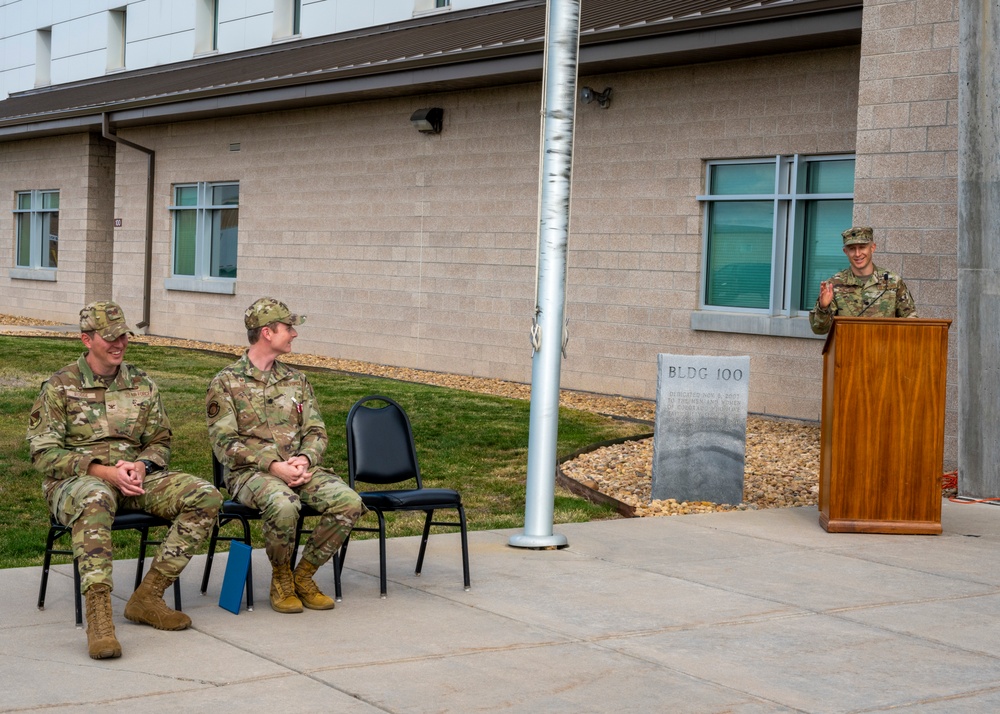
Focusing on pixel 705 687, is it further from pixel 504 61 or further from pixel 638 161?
pixel 504 61

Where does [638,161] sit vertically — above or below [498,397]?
above

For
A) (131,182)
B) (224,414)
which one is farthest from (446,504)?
(131,182)

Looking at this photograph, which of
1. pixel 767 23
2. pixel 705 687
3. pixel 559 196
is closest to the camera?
pixel 705 687

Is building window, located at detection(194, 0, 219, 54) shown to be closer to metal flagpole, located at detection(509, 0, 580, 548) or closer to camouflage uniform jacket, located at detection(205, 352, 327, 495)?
metal flagpole, located at detection(509, 0, 580, 548)

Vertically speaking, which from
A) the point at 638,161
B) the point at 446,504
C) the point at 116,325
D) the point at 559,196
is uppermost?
the point at 638,161

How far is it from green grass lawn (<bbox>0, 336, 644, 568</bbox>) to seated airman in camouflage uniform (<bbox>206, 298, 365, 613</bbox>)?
71.0 inches

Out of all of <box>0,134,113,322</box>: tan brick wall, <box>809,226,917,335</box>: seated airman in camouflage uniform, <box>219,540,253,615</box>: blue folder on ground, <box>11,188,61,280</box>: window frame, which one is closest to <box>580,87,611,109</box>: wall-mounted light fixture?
<box>809,226,917,335</box>: seated airman in camouflage uniform

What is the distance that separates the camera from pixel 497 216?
16.9m

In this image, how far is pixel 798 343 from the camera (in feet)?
44.6

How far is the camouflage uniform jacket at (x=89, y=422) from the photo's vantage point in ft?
19.2

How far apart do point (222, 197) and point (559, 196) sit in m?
15.6

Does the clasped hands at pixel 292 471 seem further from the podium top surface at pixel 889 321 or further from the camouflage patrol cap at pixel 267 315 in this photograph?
the podium top surface at pixel 889 321

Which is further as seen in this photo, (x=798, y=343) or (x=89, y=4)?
(x=89, y=4)

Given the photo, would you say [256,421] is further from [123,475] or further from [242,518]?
[123,475]
